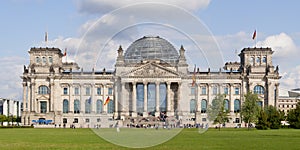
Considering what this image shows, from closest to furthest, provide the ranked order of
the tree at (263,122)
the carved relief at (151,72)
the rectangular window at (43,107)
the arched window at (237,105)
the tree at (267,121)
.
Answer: the tree at (263,122), the tree at (267,121), the carved relief at (151,72), the rectangular window at (43,107), the arched window at (237,105)

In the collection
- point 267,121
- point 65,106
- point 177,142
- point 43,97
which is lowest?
point 267,121

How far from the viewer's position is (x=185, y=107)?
38062mm

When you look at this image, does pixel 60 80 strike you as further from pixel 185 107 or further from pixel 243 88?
pixel 185 107

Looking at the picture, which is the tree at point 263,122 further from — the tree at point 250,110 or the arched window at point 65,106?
the arched window at point 65,106

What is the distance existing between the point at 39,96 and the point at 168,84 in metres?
41.8

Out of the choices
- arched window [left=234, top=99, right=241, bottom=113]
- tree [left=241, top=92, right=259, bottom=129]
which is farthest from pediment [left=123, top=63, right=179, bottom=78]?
tree [left=241, top=92, right=259, bottom=129]

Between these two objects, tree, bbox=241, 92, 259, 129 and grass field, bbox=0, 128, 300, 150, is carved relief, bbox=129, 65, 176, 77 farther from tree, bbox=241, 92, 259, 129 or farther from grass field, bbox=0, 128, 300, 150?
grass field, bbox=0, 128, 300, 150

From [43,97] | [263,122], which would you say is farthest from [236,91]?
[263,122]

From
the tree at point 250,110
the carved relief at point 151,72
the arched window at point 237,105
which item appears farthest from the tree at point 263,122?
the arched window at point 237,105

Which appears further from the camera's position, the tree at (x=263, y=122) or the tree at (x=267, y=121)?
the tree at (x=267, y=121)

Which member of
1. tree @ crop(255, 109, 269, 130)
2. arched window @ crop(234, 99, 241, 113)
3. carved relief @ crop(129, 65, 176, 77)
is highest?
carved relief @ crop(129, 65, 176, 77)

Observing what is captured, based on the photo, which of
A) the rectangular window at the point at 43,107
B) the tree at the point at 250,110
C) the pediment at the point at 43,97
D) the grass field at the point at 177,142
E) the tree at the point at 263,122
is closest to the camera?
the grass field at the point at 177,142

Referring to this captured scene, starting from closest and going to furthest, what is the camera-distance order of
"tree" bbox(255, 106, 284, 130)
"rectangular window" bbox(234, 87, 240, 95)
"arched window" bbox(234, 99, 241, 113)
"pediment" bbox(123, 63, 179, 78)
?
"tree" bbox(255, 106, 284, 130)
"pediment" bbox(123, 63, 179, 78)
"arched window" bbox(234, 99, 241, 113)
"rectangular window" bbox(234, 87, 240, 95)

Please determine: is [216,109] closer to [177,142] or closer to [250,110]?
[177,142]
